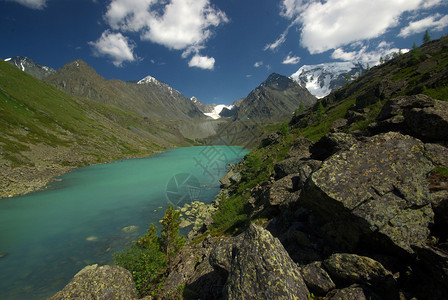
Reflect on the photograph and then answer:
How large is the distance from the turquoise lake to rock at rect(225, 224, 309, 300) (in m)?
20.6

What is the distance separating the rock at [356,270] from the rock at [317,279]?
29 centimetres

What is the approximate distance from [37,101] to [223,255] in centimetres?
18418

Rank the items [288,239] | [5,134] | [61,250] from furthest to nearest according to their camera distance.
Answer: [5,134] < [61,250] < [288,239]

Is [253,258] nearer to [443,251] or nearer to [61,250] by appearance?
[443,251]

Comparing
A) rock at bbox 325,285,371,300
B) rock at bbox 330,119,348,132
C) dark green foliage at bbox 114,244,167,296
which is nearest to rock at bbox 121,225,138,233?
dark green foliage at bbox 114,244,167,296

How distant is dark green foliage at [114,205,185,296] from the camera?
13.3m

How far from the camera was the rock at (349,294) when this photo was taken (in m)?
5.66

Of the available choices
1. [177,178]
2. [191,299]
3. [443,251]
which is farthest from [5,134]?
[443,251]

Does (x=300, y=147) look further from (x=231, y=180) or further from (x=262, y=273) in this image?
(x=262, y=273)

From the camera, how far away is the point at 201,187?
49938mm

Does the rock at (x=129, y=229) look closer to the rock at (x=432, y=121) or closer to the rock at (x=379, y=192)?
the rock at (x=379, y=192)

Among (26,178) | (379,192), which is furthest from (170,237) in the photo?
(26,178)

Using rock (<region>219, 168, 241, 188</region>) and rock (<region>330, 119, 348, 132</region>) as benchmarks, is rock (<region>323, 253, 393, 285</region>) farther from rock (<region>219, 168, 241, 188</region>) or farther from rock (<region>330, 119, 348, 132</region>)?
rock (<region>219, 168, 241, 188</region>)

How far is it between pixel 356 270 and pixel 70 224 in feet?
127
